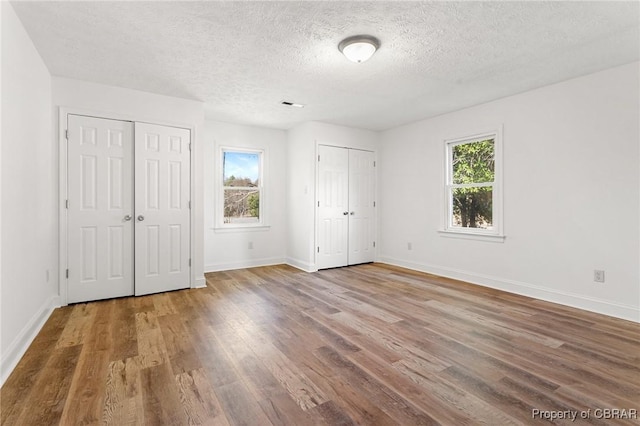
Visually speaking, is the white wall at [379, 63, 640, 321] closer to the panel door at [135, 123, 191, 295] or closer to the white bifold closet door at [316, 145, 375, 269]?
the white bifold closet door at [316, 145, 375, 269]

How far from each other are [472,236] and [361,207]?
2.09 meters

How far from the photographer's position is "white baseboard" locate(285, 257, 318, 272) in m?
5.42

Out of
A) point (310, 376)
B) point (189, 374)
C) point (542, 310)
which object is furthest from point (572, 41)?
point (189, 374)

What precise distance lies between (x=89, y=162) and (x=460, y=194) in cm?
506

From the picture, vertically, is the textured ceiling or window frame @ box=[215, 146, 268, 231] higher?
the textured ceiling

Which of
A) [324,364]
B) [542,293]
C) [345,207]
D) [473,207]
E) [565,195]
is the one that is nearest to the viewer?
[324,364]

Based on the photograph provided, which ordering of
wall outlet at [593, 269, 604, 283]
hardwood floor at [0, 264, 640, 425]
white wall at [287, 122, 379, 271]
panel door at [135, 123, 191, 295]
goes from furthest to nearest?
white wall at [287, 122, 379, 271], panel door at [135, 123, 191, 295], wall outlet at [593, 269, 604, 283], hardwood floor at [0, 264, 640, 425]

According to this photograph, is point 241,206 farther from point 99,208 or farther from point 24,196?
point 24,196

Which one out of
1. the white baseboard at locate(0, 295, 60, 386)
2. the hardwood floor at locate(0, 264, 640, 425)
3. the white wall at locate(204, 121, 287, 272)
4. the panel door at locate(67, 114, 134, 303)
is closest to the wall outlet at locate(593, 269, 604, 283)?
the hardwood floor at locate(0, 264, 640, 425)

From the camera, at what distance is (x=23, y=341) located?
8.11ft

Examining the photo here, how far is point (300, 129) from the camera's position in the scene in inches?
224

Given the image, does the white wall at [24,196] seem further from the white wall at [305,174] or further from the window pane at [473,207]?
the window pane at [473,207]

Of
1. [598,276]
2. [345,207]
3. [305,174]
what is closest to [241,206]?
[305,174]

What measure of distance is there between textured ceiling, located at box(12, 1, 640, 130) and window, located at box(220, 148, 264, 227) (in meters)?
1.49
